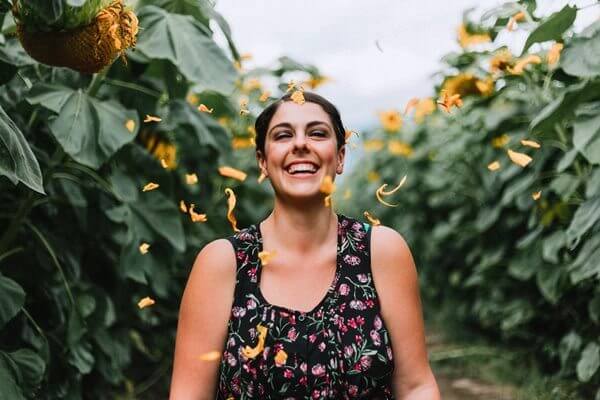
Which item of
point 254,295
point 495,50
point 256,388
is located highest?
point 495,50

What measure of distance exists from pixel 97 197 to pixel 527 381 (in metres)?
2.31

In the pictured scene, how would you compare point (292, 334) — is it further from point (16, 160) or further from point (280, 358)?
point (16, 160)

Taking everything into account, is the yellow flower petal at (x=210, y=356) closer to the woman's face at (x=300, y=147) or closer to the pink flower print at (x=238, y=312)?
the pink flower print at (x=238, y=312)

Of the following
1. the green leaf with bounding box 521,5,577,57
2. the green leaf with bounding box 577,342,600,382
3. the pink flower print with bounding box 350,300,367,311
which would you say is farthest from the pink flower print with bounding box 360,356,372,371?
the green leaf with bounding box 577,342,600,382

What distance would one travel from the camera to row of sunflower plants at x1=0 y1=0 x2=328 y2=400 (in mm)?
1859

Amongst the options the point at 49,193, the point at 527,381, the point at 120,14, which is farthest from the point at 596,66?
the point at 527,381

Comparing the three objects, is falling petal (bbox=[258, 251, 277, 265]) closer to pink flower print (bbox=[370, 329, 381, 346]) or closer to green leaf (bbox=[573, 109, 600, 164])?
pink flower print (bbox=[370, 329, 381, 346])

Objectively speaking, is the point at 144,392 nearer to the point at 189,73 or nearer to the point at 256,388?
the point at 189,73

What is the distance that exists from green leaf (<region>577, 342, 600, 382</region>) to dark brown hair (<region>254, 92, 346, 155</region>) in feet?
4.69

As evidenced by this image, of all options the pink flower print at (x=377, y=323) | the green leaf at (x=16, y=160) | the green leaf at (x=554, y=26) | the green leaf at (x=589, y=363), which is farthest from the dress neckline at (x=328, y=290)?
the green leaf at (x=589, y=363)

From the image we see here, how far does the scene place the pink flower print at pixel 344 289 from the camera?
1.99m

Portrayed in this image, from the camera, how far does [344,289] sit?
78.6 inches

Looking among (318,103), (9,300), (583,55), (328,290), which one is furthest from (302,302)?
(583,55)

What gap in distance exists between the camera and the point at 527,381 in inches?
168
